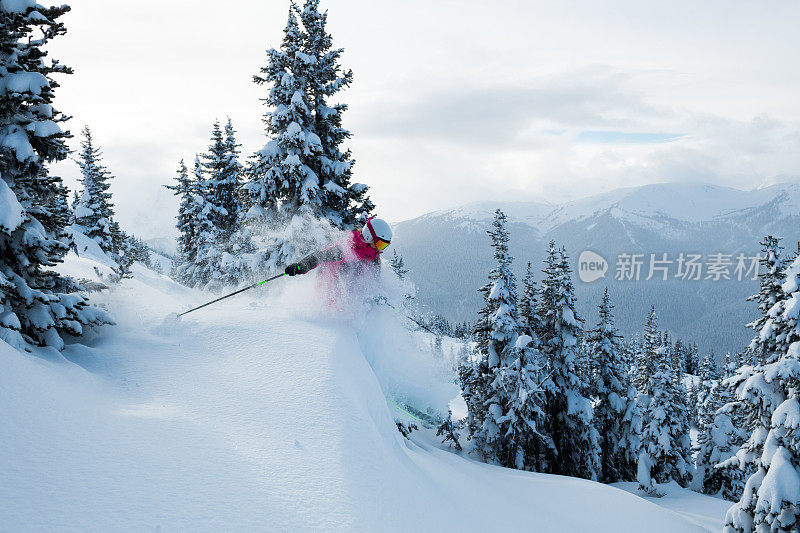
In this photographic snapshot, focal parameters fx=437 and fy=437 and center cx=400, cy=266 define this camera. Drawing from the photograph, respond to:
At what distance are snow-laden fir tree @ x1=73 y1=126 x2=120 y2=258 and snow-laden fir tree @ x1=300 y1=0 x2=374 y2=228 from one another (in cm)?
1506

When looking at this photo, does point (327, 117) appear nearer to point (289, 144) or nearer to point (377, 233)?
point (289, 144)

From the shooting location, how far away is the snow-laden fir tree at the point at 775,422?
11014 mm

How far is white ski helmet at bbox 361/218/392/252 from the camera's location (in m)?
11.9

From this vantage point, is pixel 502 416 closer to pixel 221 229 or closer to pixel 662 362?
pixel 662 362

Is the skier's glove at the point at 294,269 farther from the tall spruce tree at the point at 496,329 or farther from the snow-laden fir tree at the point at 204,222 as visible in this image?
the snow-laden fir tree at the point at 204,222

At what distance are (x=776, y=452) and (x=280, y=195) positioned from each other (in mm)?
17566

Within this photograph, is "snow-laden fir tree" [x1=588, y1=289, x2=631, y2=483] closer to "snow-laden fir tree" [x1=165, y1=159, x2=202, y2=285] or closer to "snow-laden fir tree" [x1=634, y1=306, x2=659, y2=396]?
"snow-laden fir tree" [x1=634, y1=306, x2=659, y2=396]

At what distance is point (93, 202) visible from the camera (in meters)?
27.9

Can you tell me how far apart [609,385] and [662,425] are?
4.48m

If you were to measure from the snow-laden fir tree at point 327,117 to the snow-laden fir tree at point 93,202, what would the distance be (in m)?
15.1

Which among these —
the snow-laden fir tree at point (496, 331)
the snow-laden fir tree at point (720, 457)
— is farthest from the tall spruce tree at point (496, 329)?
the snow-laden fir tree at point (720, 457)

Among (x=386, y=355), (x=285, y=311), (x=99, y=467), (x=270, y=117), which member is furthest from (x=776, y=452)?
(x=270, y=117)

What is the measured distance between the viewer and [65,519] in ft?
11.1

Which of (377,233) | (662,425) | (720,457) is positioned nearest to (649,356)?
(662,425)
